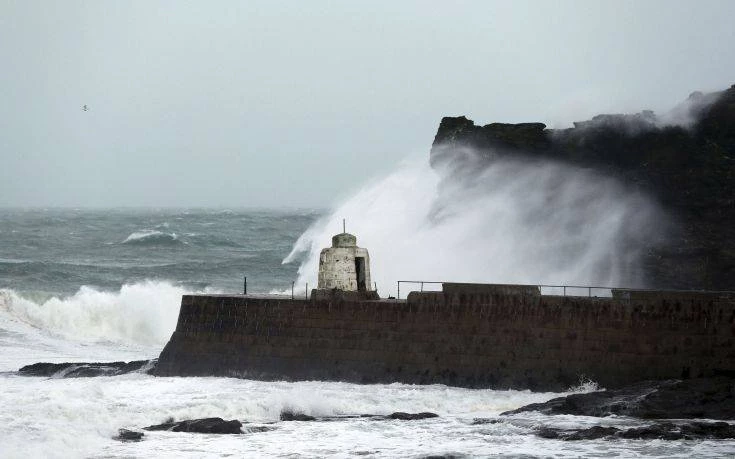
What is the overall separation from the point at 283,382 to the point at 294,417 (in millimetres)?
2728

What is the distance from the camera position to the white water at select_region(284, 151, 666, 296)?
3338cm

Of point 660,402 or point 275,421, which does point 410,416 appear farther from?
point 660,402

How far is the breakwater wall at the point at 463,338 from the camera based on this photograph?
20.9 m

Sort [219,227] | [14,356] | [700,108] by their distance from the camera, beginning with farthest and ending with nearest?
[219,227]
[700,108]
[14,356]

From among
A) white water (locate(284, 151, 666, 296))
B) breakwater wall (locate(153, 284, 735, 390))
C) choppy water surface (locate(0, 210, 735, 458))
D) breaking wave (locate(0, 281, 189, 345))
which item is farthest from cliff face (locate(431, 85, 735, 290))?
choppy water surface (locate(0, 210, 735, 458))

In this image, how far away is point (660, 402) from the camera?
63.9 ft

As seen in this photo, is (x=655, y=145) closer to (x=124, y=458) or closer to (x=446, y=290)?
(x=446, y=290)

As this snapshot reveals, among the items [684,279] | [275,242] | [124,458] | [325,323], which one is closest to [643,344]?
[325,323]

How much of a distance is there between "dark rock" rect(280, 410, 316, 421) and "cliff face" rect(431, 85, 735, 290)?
663 inches

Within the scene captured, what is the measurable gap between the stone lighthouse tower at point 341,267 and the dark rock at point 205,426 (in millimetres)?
4831

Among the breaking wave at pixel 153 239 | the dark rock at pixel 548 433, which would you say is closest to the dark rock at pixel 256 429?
the dark rock at pixel 548 433

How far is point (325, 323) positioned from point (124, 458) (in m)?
6.76

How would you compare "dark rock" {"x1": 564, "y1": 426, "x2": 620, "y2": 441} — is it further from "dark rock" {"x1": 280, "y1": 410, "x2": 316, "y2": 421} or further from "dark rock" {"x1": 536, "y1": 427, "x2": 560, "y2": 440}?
"dark rock" {"x1": 280, "y1": 410, "x2": 316, "y2": 421}

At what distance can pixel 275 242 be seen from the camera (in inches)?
2997
